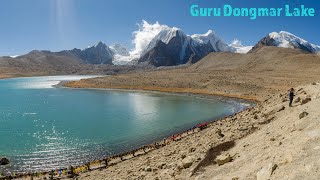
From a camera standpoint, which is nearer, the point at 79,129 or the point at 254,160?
the point at 254,160

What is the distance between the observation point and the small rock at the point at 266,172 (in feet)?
55.3

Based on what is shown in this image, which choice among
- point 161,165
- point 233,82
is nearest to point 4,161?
point 161,165

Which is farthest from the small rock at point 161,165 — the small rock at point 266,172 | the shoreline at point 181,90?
the shoreline at point 181,90

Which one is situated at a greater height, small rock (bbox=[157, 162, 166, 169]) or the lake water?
small rock (bbox=[157, 162, 166, 169])

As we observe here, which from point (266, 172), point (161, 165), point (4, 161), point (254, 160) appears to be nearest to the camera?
point (266, 172)

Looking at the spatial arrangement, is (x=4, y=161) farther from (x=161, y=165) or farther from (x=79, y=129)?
(x=79, y=129)

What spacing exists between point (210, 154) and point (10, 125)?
51.4 metres

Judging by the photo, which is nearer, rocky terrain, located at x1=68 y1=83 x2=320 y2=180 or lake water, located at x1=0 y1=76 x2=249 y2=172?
rocky terrain, located at x1=68 y1=83 x2=320 y2=180

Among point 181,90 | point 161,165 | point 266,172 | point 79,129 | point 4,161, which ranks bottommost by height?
point 4,161

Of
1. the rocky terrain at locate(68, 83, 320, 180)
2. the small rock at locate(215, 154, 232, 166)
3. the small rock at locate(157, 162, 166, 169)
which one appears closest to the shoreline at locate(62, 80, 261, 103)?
the rocky terrain at locate(68, 83, 320, 180)

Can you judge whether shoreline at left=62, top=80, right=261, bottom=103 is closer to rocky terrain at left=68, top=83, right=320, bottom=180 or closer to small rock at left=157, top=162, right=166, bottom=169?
rocky terrain at left=68, top=83, right=320, bottom=180

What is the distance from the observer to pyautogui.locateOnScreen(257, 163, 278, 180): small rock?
1684cm

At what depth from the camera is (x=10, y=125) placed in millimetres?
65750

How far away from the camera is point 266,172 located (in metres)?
17.1
